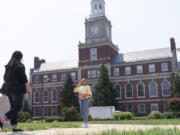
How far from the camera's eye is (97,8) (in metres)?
60.1

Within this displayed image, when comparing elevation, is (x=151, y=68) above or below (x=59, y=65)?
below

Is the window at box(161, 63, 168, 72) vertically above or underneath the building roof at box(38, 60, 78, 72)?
underneath

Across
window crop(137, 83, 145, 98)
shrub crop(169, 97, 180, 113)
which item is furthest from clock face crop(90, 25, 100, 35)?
shrub crop(169, 97, 180, 113)

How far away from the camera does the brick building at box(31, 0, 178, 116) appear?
5031cm

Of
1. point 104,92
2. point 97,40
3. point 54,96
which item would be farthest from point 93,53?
point 54,96

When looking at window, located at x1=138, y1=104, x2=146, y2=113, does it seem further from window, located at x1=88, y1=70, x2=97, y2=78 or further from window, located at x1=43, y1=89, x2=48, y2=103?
window, located at x1=43, y1=89, x2=48, y2=103

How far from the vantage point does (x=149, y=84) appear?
5103cm

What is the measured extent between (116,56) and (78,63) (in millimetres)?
7819

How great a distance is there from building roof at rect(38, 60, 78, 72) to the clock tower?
4106 millimetres

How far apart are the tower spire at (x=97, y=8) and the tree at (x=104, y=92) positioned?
1533 centimetres

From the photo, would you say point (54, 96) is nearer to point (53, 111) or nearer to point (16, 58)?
point (53, 111)

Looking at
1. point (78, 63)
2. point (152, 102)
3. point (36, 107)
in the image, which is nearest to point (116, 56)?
point (78, 63)

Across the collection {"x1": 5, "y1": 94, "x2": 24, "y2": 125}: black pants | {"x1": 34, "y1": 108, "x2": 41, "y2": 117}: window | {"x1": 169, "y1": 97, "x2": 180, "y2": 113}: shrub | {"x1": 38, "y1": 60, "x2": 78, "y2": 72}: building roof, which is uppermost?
{"x1": 38, "y1": 60, "x2": 78, "y2": 72}: building roof

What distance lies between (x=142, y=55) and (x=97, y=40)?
970 centimetres
